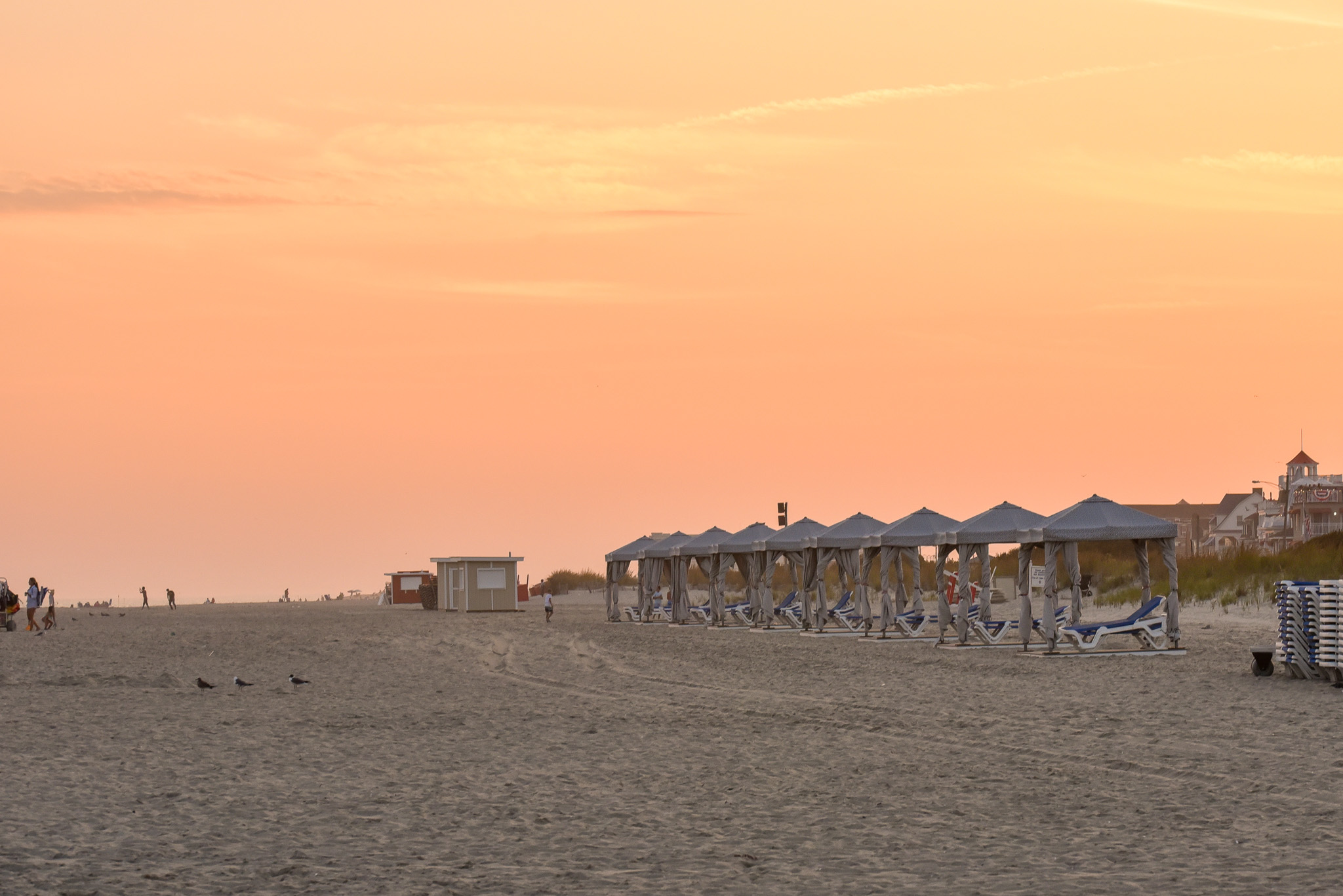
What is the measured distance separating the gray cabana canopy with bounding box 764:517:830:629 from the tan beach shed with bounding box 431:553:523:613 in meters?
22.7

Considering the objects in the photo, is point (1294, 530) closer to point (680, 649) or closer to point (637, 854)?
point (680, 649)

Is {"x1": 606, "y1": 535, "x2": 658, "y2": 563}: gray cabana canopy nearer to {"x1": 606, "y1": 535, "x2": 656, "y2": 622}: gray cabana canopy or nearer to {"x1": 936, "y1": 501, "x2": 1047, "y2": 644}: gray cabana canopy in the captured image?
{"x1": 606, "y1": 535, "x2": 656, "y2": 622}: gray cabana canopy

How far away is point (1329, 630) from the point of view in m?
17.2

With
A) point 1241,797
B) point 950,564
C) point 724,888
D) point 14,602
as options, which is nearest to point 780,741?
point 1241,797

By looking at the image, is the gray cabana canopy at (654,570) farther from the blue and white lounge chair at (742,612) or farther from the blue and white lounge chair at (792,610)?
the blue and white lounge chair at (792,610)

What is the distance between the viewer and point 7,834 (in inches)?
312

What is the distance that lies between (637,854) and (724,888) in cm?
95

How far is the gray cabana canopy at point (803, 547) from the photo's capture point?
1347 inches

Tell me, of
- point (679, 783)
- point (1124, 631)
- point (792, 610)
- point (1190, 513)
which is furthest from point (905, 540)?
point (1190, 513)

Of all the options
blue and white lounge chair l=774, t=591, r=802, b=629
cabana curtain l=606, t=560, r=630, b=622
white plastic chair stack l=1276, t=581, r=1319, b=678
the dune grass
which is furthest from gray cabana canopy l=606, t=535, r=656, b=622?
white plastic chair stack l=1276, t=581, r=1319, b=678

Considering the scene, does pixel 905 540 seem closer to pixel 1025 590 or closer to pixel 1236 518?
pixel 1025 590

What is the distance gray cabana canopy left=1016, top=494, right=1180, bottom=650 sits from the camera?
2230 centimetres

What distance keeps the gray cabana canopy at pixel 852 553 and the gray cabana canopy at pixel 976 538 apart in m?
4.21

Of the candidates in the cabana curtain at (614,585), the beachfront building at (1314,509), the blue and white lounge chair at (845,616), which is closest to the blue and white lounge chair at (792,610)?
the blue and white lounge chair at (845,616)
